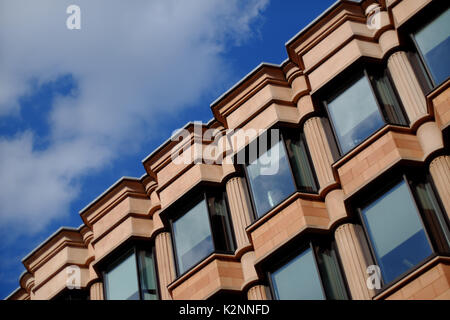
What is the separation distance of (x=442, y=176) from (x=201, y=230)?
290 inches

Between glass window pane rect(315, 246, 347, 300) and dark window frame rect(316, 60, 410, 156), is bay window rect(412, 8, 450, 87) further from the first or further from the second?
glass window pane rect(315, 246, 347, 300)

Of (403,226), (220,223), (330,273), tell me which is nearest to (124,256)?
(220,223)

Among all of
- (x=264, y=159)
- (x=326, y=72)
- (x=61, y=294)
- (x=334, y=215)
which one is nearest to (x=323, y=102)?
(x=326, y=72)

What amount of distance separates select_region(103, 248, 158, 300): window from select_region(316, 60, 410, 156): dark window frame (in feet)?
22.2

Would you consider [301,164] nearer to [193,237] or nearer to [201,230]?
[201,230]

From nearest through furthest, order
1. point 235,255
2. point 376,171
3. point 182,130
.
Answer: point 376,171, point 235,255, point 182,130

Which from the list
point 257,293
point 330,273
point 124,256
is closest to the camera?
point 330,273

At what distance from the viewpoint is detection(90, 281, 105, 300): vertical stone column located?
24.4 metres

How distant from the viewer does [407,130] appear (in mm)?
18859

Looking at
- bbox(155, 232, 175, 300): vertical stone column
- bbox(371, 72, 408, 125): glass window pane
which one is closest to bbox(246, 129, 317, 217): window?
bbox(371, 72, 408, 125): glass window pane

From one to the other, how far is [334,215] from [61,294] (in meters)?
10.5

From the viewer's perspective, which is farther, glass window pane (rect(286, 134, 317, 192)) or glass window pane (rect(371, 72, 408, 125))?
glass window pane (rect(286, 134, 317, 192))

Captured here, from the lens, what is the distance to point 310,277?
19.1 metres
